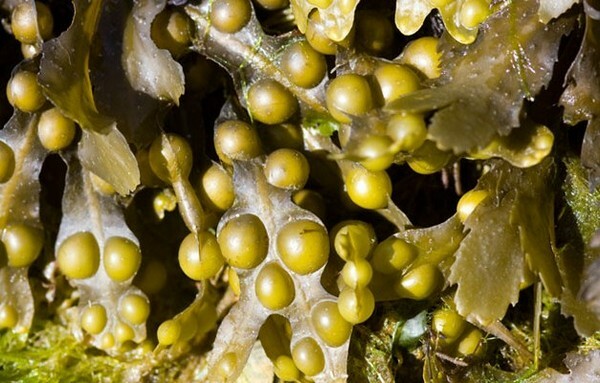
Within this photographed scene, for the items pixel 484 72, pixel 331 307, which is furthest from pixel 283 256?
pixel 484 72

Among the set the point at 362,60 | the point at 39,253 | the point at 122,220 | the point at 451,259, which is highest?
the point at 362,60

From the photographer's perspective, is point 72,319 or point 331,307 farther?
point 72,319

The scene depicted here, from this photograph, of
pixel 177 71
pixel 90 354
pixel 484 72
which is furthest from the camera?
pixel 90 354

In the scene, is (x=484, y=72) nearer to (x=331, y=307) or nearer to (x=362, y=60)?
(x=362, y=60)

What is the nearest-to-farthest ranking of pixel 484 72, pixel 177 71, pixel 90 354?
pixel 484 72, pixel 177 71, pixel 90 354

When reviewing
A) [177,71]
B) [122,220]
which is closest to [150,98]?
[177,71]

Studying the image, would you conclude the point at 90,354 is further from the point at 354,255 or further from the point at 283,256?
the point at 354,255

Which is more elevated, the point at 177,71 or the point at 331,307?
the point at 177,71
